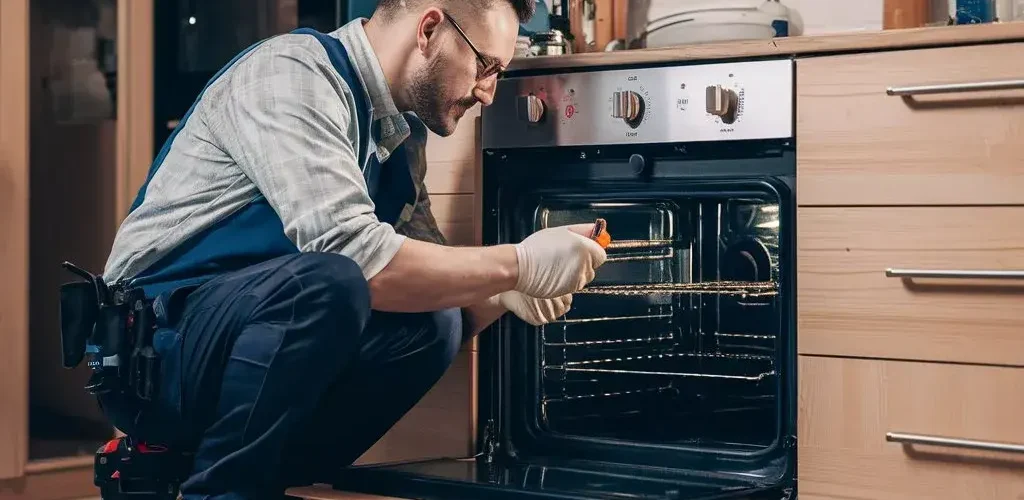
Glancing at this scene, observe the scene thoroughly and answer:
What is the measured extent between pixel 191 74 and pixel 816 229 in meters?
1.65

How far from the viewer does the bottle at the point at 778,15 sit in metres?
2.16

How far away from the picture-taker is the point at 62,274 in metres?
2.95

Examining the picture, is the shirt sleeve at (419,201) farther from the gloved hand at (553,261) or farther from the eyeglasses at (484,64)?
the gloved hand at (553,261)

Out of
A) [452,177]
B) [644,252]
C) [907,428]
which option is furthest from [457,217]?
[907,428]


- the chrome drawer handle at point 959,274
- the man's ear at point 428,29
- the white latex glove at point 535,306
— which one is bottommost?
the white latex glove at point 535,306

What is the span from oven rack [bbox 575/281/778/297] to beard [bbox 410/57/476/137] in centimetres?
40

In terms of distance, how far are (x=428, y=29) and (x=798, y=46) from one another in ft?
1.78

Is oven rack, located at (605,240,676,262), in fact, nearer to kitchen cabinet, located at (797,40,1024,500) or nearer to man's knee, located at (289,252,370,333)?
Answer: kitchen cabinet, located at (797,40,1024,500)

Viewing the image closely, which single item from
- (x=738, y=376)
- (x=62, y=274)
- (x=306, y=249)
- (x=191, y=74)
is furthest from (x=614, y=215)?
(x=62, y=274)

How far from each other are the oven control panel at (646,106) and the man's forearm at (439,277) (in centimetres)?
31

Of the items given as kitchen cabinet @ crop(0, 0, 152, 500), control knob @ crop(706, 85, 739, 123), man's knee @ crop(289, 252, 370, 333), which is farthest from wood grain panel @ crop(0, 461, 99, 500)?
control knob @ crop(706, 85, 739, 123)

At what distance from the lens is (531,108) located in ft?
6.78

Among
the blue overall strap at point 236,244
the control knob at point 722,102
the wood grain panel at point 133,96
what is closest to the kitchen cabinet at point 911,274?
the control knob at point 722,102

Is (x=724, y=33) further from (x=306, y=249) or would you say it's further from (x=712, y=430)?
(x=306, y=249)
